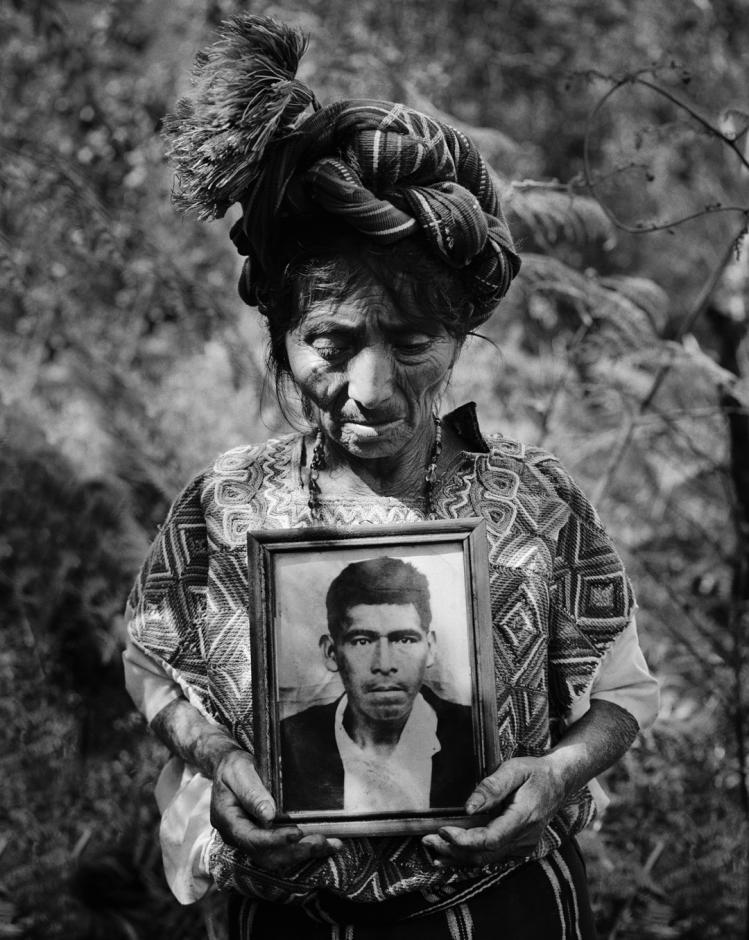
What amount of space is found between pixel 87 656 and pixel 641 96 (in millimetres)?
5837

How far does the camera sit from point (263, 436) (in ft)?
15.8

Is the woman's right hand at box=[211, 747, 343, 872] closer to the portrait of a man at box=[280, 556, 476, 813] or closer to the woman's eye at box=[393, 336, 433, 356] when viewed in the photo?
Result: the portrait of a man at box=[280, 556, 476, 813]

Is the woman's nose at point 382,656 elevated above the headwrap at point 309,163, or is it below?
below

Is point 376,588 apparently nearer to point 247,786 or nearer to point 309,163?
point 247,786

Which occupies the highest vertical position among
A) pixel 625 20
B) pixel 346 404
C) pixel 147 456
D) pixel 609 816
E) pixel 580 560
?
pixel 625 20

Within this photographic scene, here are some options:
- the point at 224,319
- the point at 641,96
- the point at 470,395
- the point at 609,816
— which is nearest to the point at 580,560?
the point at 609,816

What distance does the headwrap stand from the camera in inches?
66.9

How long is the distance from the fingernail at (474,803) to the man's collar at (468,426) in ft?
1.98

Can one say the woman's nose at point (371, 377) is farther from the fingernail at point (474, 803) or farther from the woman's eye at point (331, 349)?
the fingernail at point (474, 803)

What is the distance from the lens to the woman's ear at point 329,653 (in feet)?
5.57

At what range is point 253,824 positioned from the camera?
5.48 feet

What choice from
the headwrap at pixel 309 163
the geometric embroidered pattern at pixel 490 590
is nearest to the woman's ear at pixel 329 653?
the geometric embroidered pattern at pixel 490 590

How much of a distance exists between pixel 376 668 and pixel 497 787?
0.24 metres

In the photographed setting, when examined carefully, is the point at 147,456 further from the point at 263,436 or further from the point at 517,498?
the point at 517,498
